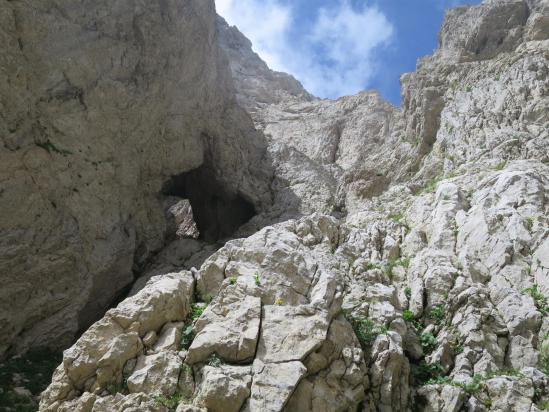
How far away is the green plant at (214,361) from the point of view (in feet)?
40.4

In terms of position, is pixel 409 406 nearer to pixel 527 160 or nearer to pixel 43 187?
pixel 527 160

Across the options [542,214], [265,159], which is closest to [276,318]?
[542,214]

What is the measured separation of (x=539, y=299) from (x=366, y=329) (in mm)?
4978

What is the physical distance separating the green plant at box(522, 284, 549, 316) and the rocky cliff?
0.04 metres

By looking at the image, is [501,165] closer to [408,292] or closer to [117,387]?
[408,292]

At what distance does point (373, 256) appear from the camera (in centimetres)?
1909

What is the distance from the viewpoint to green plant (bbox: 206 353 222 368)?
1230cm

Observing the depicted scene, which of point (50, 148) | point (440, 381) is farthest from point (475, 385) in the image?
point (50, 148)

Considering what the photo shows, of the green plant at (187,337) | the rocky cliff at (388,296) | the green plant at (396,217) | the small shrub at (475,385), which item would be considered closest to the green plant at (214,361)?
the rocky cliff at (388,296)

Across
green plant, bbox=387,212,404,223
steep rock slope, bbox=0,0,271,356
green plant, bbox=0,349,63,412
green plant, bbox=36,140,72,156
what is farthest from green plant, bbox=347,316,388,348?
green plant, bbox=36,140,72,156

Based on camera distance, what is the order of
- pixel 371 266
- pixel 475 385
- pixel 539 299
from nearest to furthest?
pixel 475 385 → pixel 539 299 → pixel 371 266

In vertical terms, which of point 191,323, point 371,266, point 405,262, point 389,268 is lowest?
point 191,323

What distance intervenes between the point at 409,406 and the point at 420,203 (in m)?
10.3

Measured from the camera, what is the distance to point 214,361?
12.4 meters
